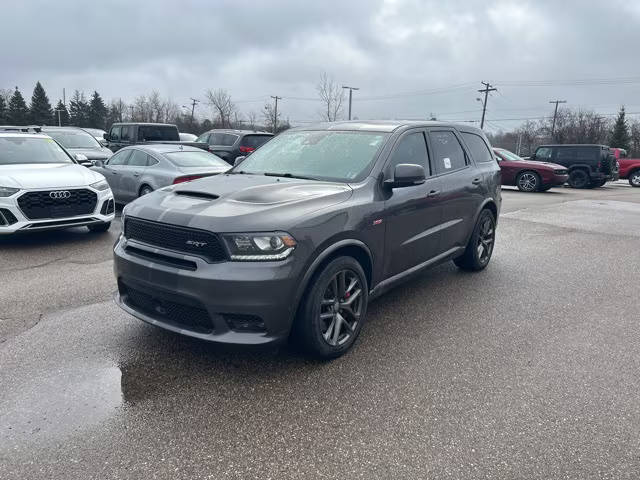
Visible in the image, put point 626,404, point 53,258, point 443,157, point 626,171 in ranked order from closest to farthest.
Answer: point 626,404 → point 443,157 → point 53,258 → point 626,171

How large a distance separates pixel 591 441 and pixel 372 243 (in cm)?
193

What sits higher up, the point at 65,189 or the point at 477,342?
the point at 65,189

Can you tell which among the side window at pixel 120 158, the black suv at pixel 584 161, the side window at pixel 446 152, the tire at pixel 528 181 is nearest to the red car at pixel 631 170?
the black suv at pixel 584 161

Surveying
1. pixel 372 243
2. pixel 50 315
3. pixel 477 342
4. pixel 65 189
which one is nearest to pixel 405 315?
pixel 477 342

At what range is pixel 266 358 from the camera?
356 centimetres

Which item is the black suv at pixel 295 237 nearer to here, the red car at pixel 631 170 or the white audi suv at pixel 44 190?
the white audi suv at pixel 44 190

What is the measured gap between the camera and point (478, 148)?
5941mm

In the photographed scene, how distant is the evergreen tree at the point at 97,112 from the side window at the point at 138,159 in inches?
2900

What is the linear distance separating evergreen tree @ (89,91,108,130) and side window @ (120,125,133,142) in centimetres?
6539

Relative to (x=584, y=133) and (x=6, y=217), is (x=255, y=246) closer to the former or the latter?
(x=6, y=217)

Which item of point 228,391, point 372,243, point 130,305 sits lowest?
point 228,391

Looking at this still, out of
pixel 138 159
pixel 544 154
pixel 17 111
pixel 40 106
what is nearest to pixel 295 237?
pixel 138 159

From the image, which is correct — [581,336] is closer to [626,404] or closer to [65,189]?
[626,404]

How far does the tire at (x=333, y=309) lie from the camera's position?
329 centimetres
